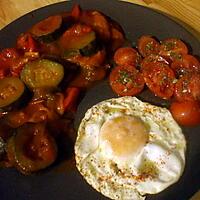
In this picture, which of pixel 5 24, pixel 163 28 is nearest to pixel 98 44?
pixel 163 28

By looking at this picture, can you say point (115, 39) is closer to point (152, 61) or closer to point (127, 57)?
point (127, 57)

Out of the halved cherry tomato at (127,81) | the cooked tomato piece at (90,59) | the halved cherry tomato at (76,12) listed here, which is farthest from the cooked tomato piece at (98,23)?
the halved cherry tomato at (127,81)

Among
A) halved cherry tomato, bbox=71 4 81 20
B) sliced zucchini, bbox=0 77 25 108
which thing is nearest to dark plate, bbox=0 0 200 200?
halved cherry tomato, bbox=71 4 81 20

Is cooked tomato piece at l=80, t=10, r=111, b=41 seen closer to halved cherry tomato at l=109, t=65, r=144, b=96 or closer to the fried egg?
halved cherry tomato at l=109, t=65, r=144, b=96

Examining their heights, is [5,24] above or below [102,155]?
below

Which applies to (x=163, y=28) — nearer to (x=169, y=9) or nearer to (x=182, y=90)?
(x=169, y=9)
